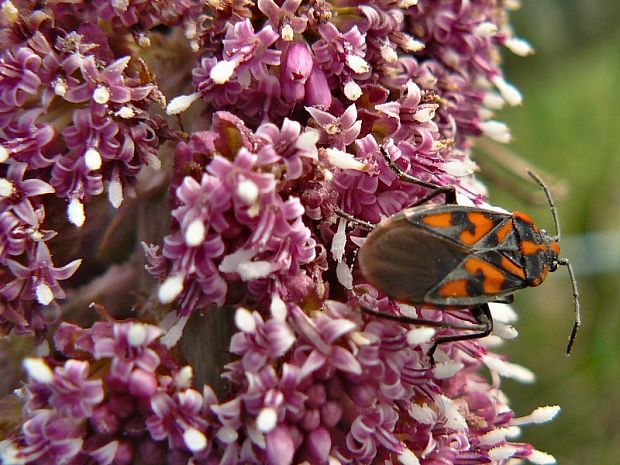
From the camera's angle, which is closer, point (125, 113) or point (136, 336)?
point (136, 336)

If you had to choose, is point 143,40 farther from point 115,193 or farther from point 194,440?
point 194,440

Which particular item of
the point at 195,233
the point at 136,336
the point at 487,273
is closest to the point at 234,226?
the point at 195,233

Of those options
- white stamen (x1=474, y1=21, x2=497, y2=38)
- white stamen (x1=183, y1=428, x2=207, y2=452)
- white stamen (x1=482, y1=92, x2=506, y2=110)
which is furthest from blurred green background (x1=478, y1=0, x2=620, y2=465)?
white stamen (x1=183, y1=428, x2=207, y2=452)

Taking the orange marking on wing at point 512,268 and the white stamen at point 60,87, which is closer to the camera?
the white stamen at point 60,87

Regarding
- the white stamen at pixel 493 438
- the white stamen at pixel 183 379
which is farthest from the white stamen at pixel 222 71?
the white stamen at pixel 493 438

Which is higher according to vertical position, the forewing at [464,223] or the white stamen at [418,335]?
the forewing at [464,223]

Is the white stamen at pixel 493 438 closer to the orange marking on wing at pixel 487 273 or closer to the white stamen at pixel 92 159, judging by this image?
the orange marking on wing at pixel 487 273

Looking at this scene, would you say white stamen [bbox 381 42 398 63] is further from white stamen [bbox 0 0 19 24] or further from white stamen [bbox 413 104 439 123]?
white stamen [bbox 0 0 19 24]
